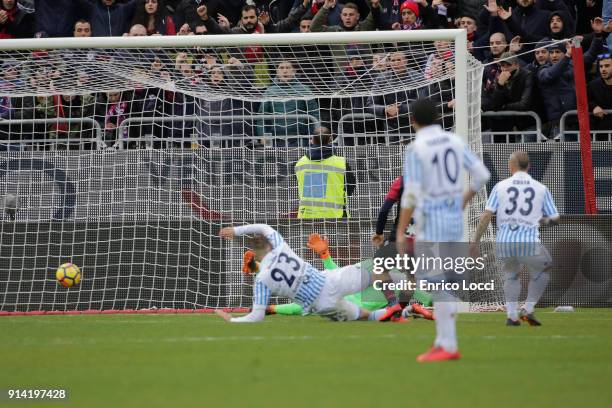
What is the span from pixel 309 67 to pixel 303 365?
8.64 metres

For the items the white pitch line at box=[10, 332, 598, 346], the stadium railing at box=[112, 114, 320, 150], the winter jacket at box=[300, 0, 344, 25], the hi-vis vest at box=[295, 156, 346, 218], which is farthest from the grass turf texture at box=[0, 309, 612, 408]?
the winter jacket at box=[300, 0, 344, 25]

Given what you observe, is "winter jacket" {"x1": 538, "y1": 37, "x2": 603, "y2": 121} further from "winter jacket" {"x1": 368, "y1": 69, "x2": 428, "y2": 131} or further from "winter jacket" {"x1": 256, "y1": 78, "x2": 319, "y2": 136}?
"winter jacket" {"x1": 256, "y1": 78, "x2": 319, "y2": 136}

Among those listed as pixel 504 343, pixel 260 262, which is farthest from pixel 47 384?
pixel 260 262

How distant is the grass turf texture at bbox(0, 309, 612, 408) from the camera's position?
6.64 metres

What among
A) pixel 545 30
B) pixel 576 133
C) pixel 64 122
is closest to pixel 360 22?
pixel 545 30

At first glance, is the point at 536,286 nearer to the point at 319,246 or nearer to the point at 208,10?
the point at 319,246

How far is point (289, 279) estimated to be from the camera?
12734 millimetres

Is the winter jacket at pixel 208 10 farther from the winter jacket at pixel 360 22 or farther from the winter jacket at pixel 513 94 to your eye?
the winter jacket at pixel 513 94

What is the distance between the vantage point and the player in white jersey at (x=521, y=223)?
41.5 ft

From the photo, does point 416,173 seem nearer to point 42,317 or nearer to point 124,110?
point 42,317

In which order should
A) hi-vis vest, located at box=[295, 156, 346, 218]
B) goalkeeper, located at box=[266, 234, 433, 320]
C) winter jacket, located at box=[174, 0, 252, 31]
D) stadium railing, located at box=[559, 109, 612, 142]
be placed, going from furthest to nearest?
winter jacket, located at box=[174, 0, 252, 31] < stadium railing, located at box=[559, 109, 612, 142] < hi-vis vest, located at box=[295, 156, 346, 218] < goalkeeper, located at box=[266, 234, 433, 320]

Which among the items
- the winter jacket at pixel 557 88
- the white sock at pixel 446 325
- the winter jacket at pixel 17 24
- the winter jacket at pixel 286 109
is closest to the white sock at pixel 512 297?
the white sock at pixel 446 325

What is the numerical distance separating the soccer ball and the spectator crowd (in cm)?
241

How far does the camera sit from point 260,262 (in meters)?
13.1
